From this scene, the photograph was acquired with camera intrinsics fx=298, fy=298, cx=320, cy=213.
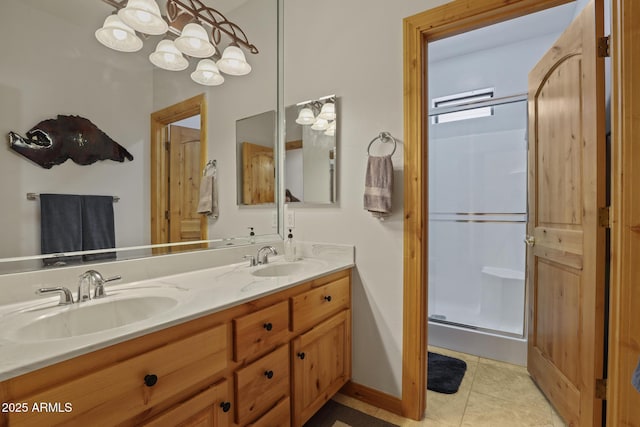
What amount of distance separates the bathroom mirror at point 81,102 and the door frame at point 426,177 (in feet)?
3.42

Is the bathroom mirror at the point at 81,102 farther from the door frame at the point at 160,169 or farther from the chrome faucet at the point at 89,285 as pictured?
the chrome faucet at the point at 89,285

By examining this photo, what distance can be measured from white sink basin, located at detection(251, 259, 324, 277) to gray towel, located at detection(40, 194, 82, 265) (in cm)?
84

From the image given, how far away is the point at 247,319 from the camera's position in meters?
1.09

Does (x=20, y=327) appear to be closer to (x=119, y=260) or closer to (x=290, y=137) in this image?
(x=119, y=260)

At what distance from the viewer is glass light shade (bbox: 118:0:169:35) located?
4.04 feet

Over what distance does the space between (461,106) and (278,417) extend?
2752 mm

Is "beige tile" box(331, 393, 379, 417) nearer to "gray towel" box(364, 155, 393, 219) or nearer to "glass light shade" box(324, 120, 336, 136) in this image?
"gray towel" box(364, 155, 393, 219)

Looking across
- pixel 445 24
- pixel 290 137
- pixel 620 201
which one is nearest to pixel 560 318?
pixel 620 201

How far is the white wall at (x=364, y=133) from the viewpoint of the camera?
1640 millimetres

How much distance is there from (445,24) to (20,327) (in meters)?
2.02

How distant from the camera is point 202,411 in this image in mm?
936

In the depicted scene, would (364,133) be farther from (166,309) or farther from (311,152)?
(166,309)

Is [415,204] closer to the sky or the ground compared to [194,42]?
closer to the ground

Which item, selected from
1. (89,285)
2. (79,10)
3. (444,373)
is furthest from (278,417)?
(79,10)
